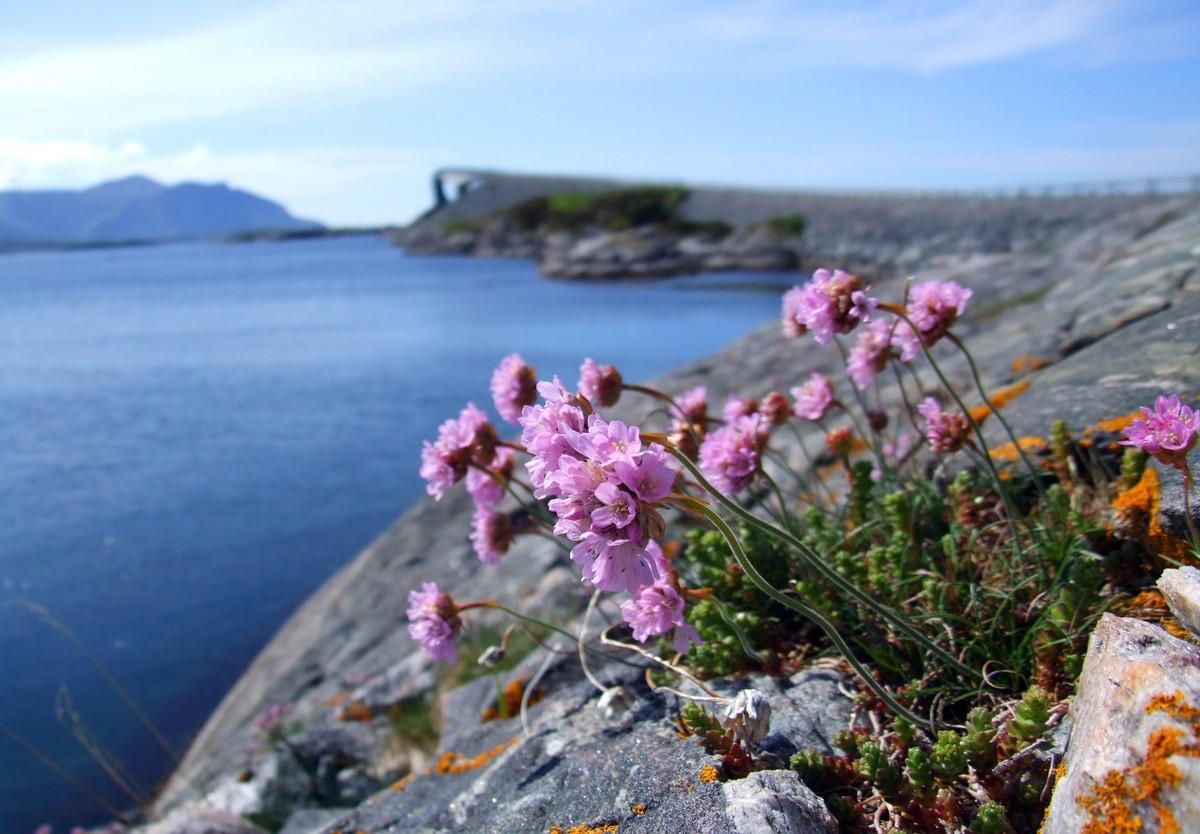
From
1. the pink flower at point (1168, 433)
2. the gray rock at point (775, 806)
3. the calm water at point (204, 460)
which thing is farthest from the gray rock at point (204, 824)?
the pink flower at point (1168, 433)

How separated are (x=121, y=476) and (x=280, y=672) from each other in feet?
25.7

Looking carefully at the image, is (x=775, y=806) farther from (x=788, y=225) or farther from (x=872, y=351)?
(x=788, y=225)

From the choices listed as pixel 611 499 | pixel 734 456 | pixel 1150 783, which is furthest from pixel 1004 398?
pixel 611 499

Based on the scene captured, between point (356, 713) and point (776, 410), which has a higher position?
point (776, 410)

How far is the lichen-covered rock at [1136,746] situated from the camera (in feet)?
5.38

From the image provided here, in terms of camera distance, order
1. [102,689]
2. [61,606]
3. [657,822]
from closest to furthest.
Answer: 1. [657,822]
2. [102,689]
3. [61,606]

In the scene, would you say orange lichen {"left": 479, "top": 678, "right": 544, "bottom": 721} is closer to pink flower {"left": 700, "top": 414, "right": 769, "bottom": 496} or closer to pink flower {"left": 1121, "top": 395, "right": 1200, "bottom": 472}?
pink flower {"left": 700, "top": 414, "right": 769, "bottom": 496}

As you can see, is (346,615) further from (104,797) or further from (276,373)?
(276,373)

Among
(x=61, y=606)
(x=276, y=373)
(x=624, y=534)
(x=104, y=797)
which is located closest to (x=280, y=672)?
(x=104, y=797)

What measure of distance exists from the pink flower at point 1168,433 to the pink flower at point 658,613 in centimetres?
126

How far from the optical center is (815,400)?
3.53m

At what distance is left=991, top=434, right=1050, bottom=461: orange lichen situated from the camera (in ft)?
11.7

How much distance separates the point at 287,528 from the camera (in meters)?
11.5

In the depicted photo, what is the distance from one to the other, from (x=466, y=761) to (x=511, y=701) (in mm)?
754
